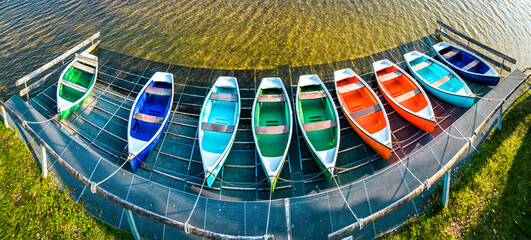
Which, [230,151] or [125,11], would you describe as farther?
[125,11]

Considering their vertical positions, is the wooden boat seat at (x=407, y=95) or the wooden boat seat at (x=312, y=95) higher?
the wooden boat seat at (x=312, y=95)

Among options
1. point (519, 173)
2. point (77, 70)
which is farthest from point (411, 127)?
point (77, 70)

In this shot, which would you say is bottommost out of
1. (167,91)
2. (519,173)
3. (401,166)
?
(519,173)

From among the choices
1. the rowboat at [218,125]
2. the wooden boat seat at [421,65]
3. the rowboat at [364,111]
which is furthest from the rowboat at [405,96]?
the rowboat at [218,125]

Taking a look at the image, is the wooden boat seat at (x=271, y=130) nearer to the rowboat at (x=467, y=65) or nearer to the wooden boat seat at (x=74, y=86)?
the wooden boat seat at (x=74, y=86)

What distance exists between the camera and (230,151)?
46.9 feet

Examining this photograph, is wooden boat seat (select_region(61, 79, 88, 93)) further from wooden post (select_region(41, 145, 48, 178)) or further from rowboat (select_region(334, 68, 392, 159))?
rowboat (select_region(334, 68, 392, 159))

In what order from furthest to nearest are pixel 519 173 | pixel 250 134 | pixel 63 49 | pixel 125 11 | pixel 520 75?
pixel 125 11, pixel 63 49, pixel 520 75, pixel 250 134, pixel 519 173

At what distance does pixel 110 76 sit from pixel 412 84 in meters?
19.9

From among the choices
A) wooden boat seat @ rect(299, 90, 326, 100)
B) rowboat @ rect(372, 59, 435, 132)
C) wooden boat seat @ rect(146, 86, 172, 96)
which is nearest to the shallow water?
rowboat @ rect(372, 59, 435, 132)

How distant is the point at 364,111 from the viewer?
14.7 m

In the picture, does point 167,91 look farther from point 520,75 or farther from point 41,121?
point 520,75

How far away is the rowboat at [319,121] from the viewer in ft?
41.5

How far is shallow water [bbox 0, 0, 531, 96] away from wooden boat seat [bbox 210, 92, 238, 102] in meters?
4.45
